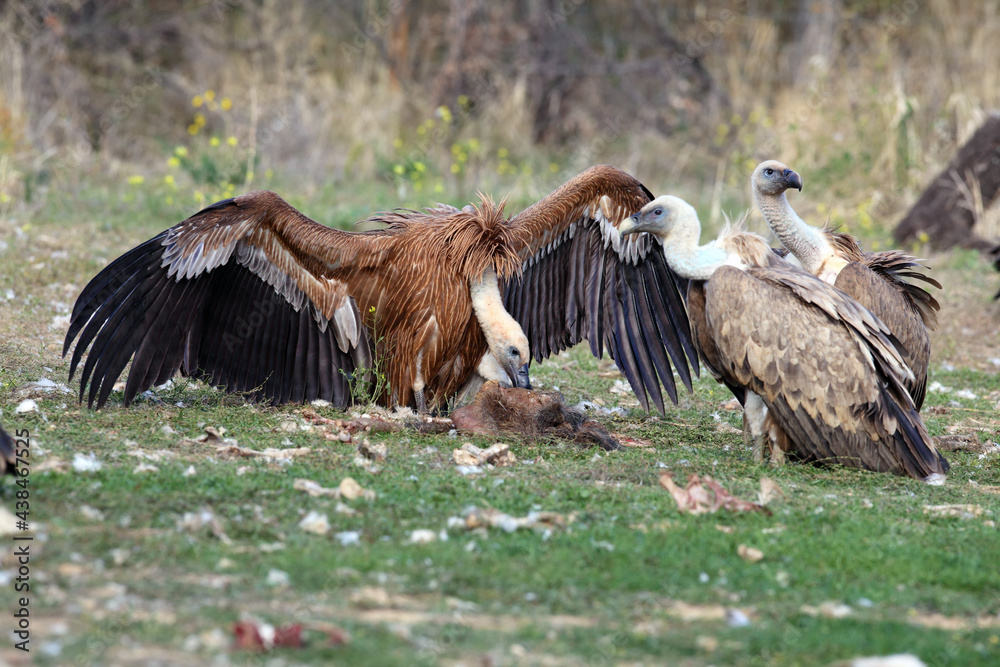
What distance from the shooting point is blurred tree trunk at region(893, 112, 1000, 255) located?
1158 cm

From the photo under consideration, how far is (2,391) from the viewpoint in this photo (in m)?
5.89

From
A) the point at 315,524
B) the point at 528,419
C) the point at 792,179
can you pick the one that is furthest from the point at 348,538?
the point at 792,179

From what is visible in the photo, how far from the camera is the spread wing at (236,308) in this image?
5754 millimetres

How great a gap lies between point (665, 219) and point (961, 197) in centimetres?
731

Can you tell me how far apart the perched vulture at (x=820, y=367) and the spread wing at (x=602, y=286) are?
95 centimetres

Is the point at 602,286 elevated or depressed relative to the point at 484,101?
depressed

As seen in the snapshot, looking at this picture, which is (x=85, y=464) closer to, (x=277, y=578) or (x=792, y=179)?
(x=277, y=578)

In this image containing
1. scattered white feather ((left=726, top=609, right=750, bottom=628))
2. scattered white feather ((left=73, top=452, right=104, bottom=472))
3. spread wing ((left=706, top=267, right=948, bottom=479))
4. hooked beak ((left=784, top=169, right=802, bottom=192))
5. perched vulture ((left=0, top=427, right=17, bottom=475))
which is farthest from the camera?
hooked beak ((left=784, top=169, right=802, bottom=192))

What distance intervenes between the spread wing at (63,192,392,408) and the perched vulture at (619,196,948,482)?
82.5 inches

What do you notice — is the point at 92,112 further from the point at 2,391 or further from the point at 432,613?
the point at 432,613

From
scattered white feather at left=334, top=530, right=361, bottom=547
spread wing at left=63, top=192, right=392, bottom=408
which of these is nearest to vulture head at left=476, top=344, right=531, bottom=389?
spread wing at left=63, top=192, right=392, bottom=408

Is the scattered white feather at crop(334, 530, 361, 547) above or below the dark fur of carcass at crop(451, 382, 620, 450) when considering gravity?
below

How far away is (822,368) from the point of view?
5449 millimetres

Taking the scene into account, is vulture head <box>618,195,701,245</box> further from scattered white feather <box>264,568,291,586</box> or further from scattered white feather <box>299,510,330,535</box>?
scattered white feather <box>264,568,291,586</box>
